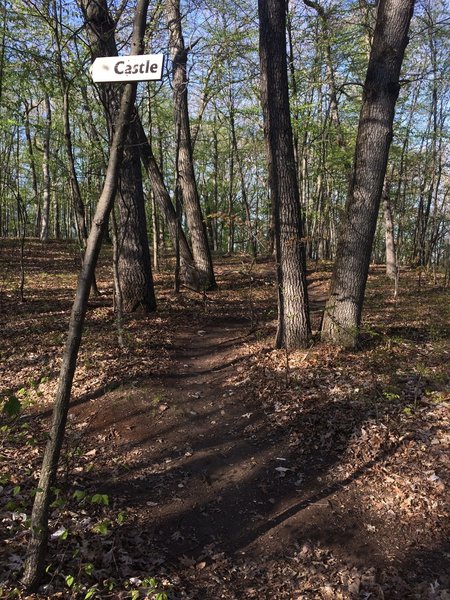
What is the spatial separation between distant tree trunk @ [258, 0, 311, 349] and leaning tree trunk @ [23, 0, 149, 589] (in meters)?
4.41

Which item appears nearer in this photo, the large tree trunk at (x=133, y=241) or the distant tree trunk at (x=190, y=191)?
the large tree trunk at (x=133, y=241)

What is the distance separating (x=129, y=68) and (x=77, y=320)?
1623mm

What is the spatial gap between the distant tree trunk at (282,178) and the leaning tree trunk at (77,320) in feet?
14.5

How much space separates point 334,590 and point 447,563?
1011 mm

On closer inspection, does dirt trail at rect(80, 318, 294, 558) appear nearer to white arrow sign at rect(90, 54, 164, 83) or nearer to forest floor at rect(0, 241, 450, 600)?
forest floor at rect(0, 241, 450, 600)

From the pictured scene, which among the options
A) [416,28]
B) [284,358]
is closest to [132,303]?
[284,358]

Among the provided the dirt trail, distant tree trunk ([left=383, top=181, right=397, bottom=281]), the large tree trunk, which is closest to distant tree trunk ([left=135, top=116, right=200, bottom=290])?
the large tree trunk

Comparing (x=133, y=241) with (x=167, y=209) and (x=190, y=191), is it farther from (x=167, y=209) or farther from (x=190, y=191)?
(x=190, y=191)

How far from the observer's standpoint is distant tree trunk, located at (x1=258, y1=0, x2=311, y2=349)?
6.81 meters

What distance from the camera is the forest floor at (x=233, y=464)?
3.45 meters

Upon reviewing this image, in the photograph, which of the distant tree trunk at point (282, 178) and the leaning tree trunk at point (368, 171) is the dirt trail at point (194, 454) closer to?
the distant tree trunk at point (282, 178)

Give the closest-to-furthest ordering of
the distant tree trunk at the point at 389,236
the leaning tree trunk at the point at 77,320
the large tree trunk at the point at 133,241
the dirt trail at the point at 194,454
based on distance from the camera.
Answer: the leaning tree trunk at the point at 77,320, the dirt trail at the point at 194,454, the large tree trunk at the point at 133,241, the distant tree trunk at the point at 389,236

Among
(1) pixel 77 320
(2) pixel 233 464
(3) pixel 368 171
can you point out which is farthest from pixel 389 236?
(1) pixel 77 320

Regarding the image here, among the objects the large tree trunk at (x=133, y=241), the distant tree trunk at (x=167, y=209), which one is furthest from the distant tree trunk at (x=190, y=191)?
the large tree trunk at (x=133, y=241)
